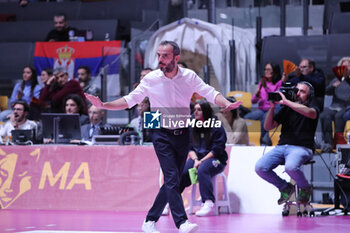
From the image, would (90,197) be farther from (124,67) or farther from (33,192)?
(124,67)

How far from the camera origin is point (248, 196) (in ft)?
25.9

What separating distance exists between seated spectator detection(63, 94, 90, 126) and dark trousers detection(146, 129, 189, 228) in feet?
12.5

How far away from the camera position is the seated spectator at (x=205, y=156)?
7492 mm

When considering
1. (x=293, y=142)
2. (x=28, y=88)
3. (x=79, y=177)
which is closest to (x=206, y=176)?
(x=293, y=142)

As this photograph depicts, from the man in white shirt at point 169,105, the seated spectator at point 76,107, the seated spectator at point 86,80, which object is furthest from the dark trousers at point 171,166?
the seated spectator at point 86,80

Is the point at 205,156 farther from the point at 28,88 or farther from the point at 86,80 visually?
the point at 28,88

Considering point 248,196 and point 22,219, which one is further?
point 248,196

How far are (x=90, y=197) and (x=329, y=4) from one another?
5.80 m

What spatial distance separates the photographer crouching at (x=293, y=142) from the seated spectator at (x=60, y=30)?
614 centimetres

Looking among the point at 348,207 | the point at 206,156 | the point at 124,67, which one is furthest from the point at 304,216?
the point at 124,67

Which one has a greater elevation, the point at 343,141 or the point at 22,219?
the point at 343,141

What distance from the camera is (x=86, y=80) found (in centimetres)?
1131

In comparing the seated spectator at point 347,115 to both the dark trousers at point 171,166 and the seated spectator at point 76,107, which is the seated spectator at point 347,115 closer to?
the seated spectator at point 76,107

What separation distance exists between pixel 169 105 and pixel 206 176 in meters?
2.01
